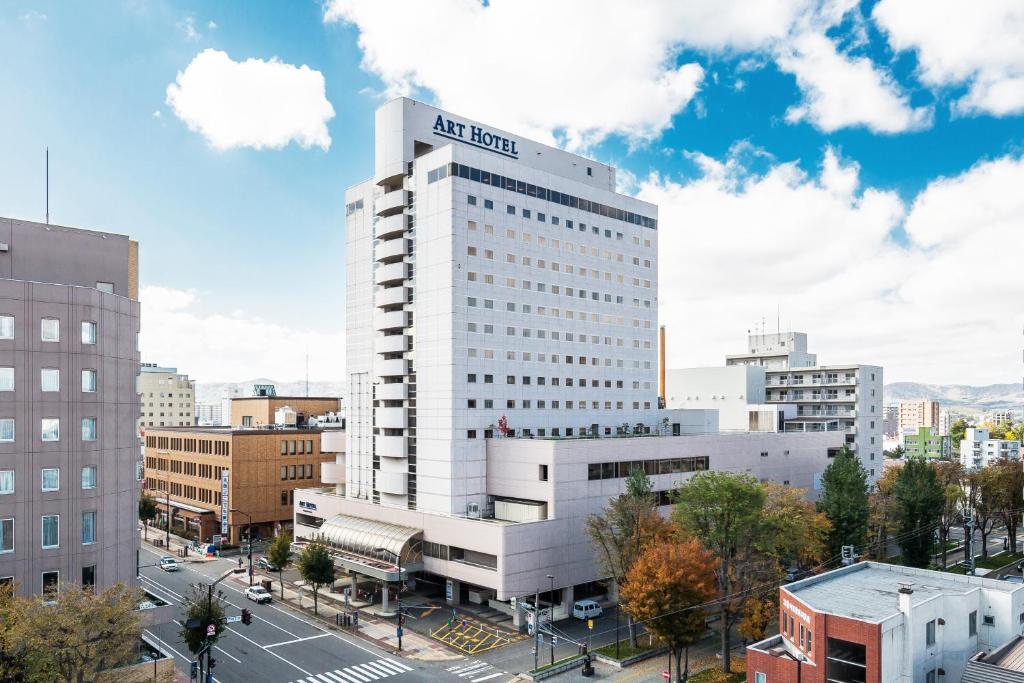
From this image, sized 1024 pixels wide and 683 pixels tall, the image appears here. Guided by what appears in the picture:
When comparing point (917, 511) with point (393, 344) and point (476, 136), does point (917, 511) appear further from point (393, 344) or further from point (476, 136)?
A: point (476, 136)

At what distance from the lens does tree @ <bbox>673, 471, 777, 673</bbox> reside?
184ft

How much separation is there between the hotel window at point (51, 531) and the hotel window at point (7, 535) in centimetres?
157

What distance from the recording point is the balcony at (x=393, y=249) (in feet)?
253

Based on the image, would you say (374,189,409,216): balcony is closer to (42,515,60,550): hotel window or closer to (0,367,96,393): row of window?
(0,367,96,393): row of window

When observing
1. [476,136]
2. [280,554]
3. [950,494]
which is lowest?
[280,554]

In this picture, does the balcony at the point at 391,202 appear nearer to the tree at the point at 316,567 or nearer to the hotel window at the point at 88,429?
the tree at the point at 316,567

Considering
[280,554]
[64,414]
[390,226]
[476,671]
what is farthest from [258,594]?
[390,226]

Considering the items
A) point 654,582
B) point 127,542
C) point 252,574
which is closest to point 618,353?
point 654,582

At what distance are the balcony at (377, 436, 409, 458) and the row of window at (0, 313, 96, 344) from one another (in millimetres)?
36496

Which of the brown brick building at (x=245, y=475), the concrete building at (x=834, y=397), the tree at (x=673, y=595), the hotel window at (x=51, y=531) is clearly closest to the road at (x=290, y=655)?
the tree at (x=673, y=595)

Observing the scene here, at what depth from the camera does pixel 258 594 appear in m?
72.8

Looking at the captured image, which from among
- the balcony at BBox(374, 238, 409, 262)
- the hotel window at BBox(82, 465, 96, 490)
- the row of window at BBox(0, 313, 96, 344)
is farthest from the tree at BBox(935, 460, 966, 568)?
the row of window at BBox(0, 313, 96, 344)

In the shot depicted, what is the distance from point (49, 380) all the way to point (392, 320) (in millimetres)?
38319

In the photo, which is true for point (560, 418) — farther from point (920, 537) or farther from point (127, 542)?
point (127, 542)
